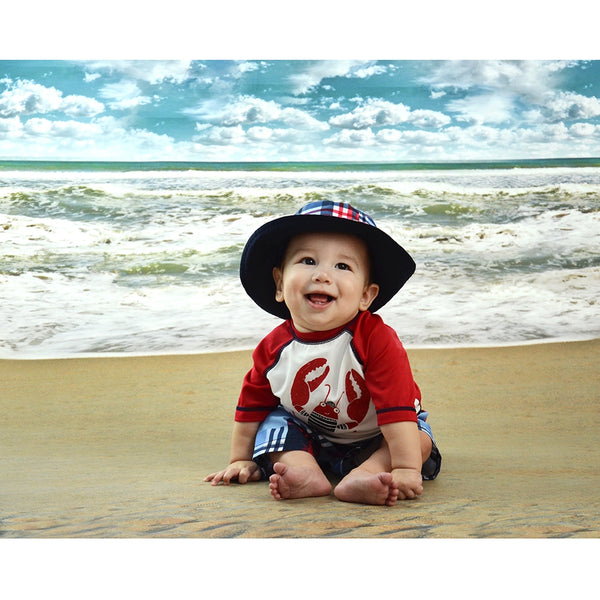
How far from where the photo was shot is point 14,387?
370 centimetres

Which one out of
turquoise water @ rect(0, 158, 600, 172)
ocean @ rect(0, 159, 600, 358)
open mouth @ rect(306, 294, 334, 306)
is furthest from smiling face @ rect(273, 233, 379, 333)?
turquoise water @ rect(0, 158, 600, 172)

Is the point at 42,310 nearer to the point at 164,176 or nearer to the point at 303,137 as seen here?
the point at 164,176

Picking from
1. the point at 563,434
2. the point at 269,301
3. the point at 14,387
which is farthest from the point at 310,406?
the point at 14,387

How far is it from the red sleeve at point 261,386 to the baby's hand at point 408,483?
41 cm

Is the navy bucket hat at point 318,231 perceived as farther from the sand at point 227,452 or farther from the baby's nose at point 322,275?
the sand at point 227,452

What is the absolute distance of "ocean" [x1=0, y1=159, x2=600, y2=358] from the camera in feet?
15.2

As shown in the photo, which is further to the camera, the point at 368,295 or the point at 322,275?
the point at 368,295

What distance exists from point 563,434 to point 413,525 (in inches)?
63.0

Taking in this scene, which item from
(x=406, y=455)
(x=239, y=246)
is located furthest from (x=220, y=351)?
(x=406, y=455)

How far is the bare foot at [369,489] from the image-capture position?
1612 mm

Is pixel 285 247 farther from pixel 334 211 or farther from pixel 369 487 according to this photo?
pixel 369 487

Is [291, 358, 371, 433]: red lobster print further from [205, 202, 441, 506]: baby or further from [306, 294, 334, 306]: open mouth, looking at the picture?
[306, 294, 334, 306]: open mouth

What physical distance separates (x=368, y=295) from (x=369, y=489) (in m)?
0.53

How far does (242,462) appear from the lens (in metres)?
1.93
